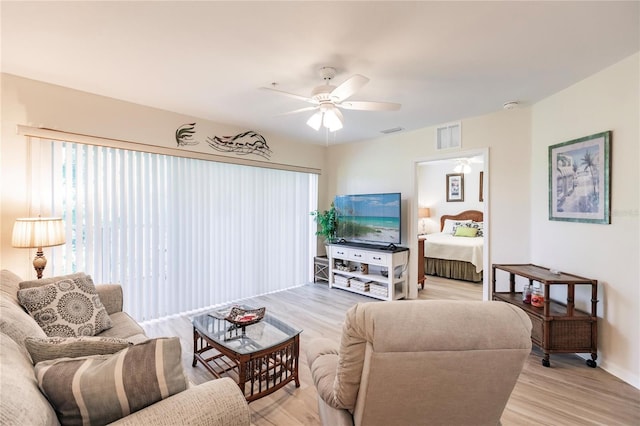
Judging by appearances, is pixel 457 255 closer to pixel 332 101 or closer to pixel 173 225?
pixel 332 101

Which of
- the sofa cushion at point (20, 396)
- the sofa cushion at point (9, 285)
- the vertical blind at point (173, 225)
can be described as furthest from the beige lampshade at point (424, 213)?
the sofa cushion at point (20, 396)

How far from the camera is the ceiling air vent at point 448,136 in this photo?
382 cm

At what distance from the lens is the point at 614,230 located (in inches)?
91.2

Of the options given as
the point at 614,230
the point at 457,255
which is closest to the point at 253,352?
the point at 614,230

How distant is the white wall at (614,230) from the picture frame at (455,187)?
169 inches

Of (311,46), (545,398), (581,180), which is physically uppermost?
(311,46)

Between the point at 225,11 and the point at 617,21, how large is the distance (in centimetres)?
245

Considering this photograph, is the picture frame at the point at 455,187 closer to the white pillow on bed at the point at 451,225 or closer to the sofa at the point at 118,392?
the white pillow on bed at the point at 451,225

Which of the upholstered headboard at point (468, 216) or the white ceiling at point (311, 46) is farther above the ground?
the white ceiling at point (311, 46)

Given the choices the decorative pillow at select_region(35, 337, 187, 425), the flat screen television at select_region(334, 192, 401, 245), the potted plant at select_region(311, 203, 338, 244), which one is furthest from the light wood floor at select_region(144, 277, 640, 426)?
the potted plant at select_region(311, 203, 338, 244)

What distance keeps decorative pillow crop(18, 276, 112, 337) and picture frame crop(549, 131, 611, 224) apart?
4128 mm

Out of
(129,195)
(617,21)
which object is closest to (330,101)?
(617,21)

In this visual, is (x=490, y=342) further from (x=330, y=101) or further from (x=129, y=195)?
(x=129, y=195)

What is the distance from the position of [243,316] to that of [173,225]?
1.85 metres
